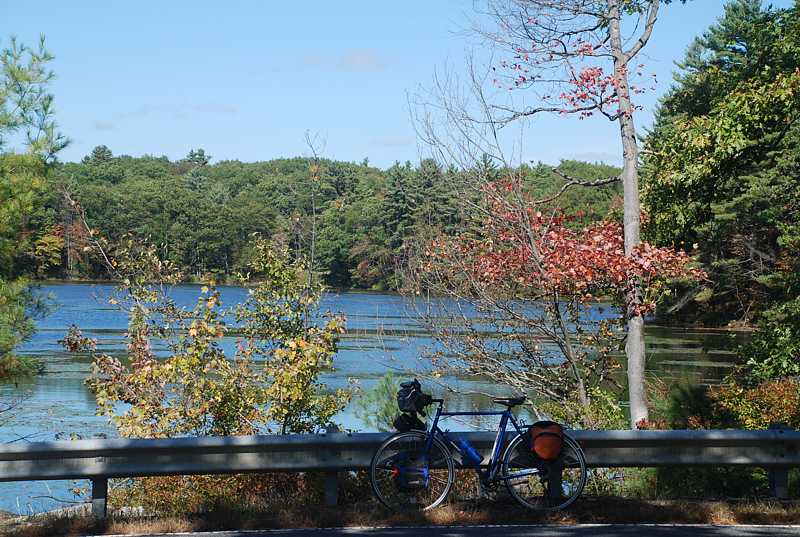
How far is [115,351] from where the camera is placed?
31812 millimetres

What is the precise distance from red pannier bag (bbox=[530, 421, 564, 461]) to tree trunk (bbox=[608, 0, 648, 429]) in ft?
14.5

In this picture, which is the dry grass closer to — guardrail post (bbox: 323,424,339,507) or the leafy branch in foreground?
guardrail post (bbox: 323,424,339,507)

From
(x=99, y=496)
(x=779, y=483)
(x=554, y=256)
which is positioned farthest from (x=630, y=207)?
(x=99, y=496)

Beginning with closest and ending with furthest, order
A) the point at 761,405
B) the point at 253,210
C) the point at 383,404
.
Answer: the point at 761,405 → the point at 383,404 → the point at 253,210

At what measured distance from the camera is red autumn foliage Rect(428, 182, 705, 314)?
11617mm

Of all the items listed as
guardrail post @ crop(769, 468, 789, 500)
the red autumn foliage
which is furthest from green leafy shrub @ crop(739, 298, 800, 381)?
guardrail post @ crop(769, 468, 789, 500)

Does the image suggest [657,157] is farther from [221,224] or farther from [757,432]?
[221,224]

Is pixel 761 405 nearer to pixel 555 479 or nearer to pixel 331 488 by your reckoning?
pixel 555 479

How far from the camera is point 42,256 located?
587 inches

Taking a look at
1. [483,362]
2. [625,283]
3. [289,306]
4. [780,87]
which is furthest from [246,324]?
[780,87]

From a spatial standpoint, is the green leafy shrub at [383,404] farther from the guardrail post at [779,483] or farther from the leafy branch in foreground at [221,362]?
the guardrail post at [779,483]

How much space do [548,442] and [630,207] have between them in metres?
5.49

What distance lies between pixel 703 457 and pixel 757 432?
0.47 metres

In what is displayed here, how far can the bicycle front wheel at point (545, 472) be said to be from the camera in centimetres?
750
